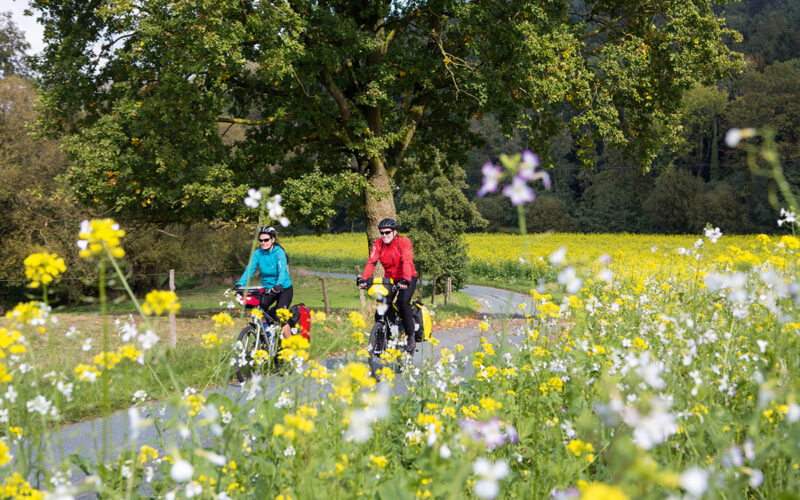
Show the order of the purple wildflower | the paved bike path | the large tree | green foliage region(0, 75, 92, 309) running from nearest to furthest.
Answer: the purple wildflower
the paved bike path
the large tree
green foliage region(0, 75, 92, 309)

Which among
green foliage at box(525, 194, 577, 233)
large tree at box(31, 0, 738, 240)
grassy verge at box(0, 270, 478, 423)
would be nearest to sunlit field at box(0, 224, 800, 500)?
grassy verge at box(0, 270, 478, 423)

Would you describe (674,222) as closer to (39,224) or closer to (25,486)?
(39,224)

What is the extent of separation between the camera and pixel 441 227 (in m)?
23.3

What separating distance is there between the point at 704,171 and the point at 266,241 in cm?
6731

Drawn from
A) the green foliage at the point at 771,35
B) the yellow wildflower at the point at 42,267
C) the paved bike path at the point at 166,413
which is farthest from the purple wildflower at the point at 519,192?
the green foliage at the point at 771,35

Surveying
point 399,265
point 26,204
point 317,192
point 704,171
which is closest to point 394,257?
point 399,265

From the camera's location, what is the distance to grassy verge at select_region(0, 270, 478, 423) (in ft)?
7.46

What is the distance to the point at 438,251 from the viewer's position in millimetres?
22703

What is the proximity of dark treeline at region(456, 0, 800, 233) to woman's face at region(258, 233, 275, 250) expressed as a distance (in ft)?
132

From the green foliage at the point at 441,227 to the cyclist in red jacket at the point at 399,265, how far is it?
14579 mm

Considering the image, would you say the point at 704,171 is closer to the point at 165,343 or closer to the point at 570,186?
the point at 570,186

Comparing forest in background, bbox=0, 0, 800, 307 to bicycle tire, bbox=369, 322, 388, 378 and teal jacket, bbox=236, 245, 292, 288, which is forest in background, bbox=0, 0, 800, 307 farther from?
bicycle tire, bbox=369, 322, 388, 378

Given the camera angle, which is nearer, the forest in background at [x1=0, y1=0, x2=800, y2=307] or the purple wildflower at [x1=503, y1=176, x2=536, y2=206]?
the purple wildflower at [x1=503, y1=176, x2=536, y2=206]

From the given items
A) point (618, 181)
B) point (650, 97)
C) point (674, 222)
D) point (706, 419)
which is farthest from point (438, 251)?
point (618, 181)
